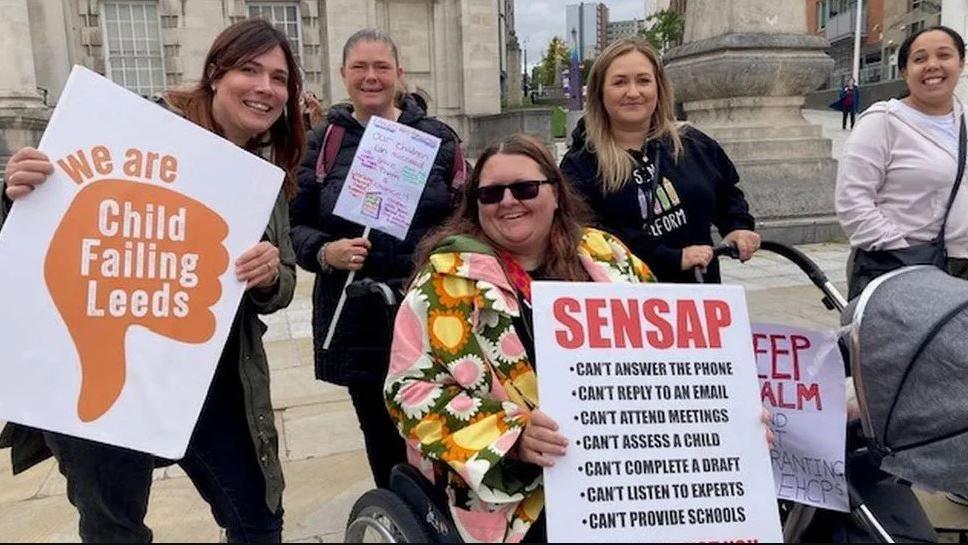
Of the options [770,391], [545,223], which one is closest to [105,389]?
[545,223]

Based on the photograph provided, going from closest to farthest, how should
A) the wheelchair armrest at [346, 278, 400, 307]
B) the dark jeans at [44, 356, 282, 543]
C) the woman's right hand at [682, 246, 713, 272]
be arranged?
the dark jeans at [44, 356, 282, 543], the wheelchair armrest at [346, 278, 400, 307], the woman's right hand at [682, 246, 713, 272]

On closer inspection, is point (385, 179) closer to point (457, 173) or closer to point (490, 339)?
point (457, 173)

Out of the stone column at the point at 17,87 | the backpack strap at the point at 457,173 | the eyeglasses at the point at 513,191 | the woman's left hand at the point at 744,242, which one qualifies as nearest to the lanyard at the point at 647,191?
the woman's left hand at the point at 744,242

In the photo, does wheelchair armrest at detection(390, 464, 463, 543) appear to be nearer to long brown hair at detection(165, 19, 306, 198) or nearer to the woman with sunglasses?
the woman with sunglasses

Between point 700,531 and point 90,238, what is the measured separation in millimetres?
1669

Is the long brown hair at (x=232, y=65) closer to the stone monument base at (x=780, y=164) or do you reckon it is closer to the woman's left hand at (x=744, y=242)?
the woman's left hand at (x=744, y=242)

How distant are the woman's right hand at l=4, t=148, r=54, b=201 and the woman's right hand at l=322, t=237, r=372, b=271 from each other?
42.4 inches

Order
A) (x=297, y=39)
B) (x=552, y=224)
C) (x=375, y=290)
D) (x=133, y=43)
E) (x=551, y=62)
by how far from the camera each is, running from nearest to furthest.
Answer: (x=552, y=224) < (x=375, y=290) < (x=133, y=43) < (x=297, y=39) < (x=551, y=62)

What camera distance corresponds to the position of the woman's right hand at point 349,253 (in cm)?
282

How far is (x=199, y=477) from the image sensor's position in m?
2.39

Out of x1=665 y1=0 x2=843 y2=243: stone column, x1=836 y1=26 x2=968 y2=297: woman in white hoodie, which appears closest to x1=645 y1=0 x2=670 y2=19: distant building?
x1=665 y1=0 x2=843 y2=243: stone column

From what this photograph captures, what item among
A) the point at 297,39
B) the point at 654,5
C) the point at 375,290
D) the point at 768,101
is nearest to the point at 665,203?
the point at 375,290

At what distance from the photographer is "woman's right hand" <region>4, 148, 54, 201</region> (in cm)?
189

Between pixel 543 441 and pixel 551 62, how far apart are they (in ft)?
276
